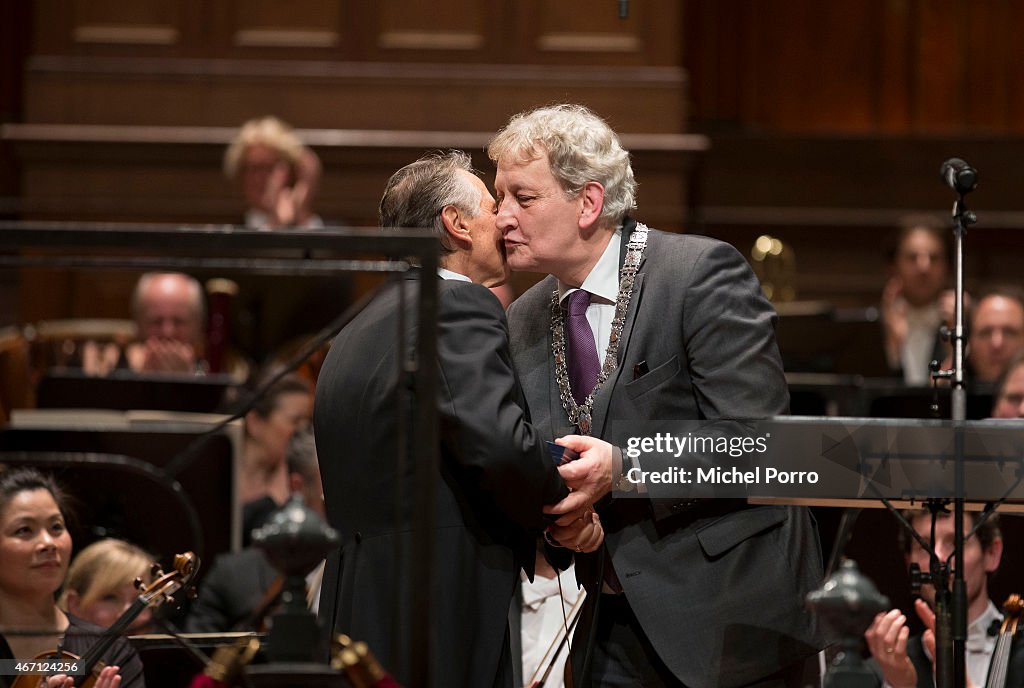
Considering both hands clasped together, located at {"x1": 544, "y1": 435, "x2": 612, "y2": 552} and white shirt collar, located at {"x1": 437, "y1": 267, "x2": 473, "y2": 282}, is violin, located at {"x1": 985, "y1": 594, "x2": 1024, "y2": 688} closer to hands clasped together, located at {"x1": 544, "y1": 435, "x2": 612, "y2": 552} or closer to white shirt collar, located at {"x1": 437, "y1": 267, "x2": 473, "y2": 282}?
hands clasped together, located at {"x1": 544, "y1": 435, "x2": 612, "y2": 552}

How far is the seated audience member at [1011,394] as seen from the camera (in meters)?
4.33

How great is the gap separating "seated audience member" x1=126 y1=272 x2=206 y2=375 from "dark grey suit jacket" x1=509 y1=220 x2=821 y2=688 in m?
3.04

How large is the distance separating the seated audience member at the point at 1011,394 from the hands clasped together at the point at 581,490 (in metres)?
1.86

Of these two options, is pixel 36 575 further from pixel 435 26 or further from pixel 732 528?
pixel 435 26

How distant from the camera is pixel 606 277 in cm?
313

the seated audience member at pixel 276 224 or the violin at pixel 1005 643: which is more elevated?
the seated audience member at pixel 276 224

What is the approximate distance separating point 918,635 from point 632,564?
38.7 inches

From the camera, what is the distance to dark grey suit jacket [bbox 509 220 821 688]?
291cm

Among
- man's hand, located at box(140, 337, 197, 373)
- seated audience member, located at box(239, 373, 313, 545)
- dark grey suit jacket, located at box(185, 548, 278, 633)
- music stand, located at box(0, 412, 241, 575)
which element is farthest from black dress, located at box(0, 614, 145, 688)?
man's hand, located at box(140, 337, 197, 373)

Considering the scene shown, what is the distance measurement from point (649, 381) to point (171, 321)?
131 inches

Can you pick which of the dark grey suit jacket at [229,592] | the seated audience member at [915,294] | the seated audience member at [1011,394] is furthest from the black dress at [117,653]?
the seated audience member at [915,294]

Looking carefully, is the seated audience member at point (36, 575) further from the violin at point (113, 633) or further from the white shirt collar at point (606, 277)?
the white shirt collar at point (606, 277)

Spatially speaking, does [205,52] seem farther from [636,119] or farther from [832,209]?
[832,209]

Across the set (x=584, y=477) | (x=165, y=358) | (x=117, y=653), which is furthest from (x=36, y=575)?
(x=165, y=358)
